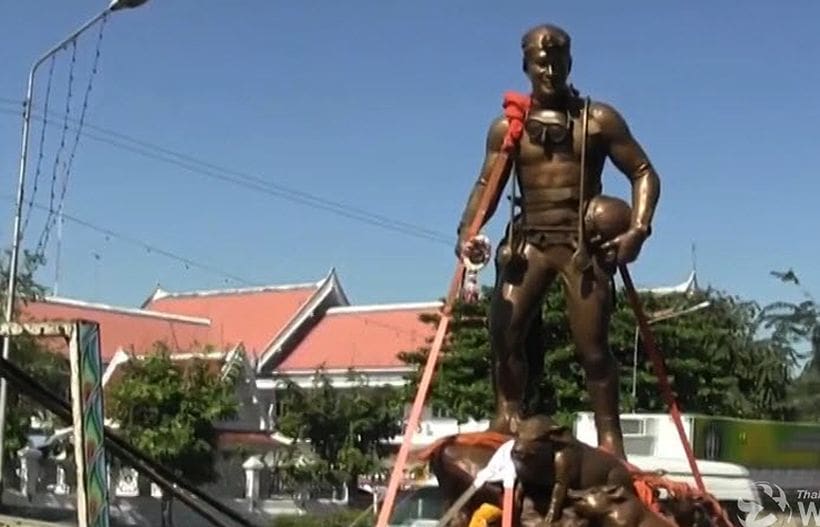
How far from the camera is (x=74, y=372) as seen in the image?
4469 millimetres

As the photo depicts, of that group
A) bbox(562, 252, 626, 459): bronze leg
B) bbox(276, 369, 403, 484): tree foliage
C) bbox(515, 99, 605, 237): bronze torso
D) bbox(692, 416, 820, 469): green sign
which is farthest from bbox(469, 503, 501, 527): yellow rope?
bbox(276, 369, 403, 484): tree foliage

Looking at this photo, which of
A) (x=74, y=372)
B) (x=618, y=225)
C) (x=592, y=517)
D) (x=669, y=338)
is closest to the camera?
(x=74, y=372)

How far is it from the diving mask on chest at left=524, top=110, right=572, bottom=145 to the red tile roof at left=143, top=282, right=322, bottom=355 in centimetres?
3110

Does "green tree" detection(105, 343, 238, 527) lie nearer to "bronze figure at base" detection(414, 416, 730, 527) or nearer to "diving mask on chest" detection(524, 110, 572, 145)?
"diving mask on chest" detection(524, 110, 572, 145)

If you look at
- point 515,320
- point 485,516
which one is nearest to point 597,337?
point 515,320

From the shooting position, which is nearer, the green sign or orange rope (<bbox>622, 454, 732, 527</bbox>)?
orange rope (<bbox>622, 454, 732, 527</bbox>)

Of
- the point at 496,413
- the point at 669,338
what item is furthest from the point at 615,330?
the point at 496,413

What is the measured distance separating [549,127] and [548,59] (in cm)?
26

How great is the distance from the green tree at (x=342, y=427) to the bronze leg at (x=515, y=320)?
23100 mm

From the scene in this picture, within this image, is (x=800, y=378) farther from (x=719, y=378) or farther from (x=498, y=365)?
(x=498, y=365)

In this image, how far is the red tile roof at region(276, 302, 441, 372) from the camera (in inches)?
1373

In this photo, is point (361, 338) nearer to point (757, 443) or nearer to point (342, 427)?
point (342, 427)

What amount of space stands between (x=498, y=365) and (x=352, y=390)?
2525 cm

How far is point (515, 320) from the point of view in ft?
18.7
